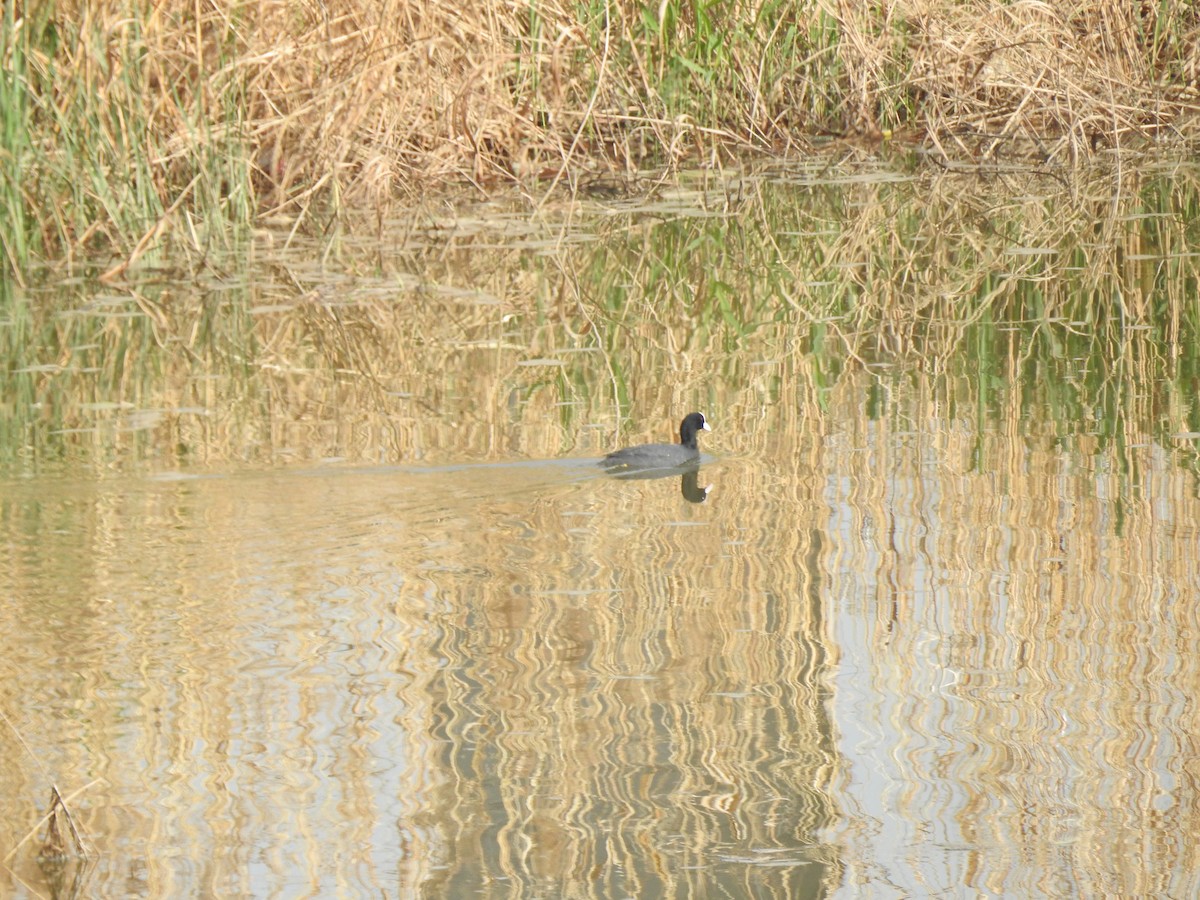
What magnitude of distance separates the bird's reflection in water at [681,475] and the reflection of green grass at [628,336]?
37cm

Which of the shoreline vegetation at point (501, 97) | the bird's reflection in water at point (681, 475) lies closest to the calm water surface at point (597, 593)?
the bird's reflection in water at point (681, 475)

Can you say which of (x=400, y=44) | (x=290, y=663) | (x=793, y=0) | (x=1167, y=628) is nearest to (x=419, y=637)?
(x=290, y=663)

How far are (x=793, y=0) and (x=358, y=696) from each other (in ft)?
30.5

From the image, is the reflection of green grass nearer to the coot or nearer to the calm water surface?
the calm water surface

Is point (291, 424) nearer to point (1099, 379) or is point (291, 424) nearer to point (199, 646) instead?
point (199, 646)

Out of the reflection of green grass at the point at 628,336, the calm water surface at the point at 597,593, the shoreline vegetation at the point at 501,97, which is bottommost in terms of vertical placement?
the calm water surface at the point at 597,593

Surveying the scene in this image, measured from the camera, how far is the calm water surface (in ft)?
12.3

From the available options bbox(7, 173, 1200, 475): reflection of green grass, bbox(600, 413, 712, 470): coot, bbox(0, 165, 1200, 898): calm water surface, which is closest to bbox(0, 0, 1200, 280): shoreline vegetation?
bbox(7, 173, 1200, 475): reflection of green grass

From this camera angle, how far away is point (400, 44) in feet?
34.7

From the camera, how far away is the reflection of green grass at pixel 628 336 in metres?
7.11

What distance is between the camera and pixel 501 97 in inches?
451

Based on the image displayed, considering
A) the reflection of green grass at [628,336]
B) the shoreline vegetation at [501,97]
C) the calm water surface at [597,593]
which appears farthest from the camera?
the shoreline vegetation at [501,97]

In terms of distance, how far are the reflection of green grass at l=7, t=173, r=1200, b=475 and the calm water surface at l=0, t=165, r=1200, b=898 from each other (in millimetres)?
36

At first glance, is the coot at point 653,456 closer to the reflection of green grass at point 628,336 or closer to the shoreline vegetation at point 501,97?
the reflection of green grass at point 628,336
